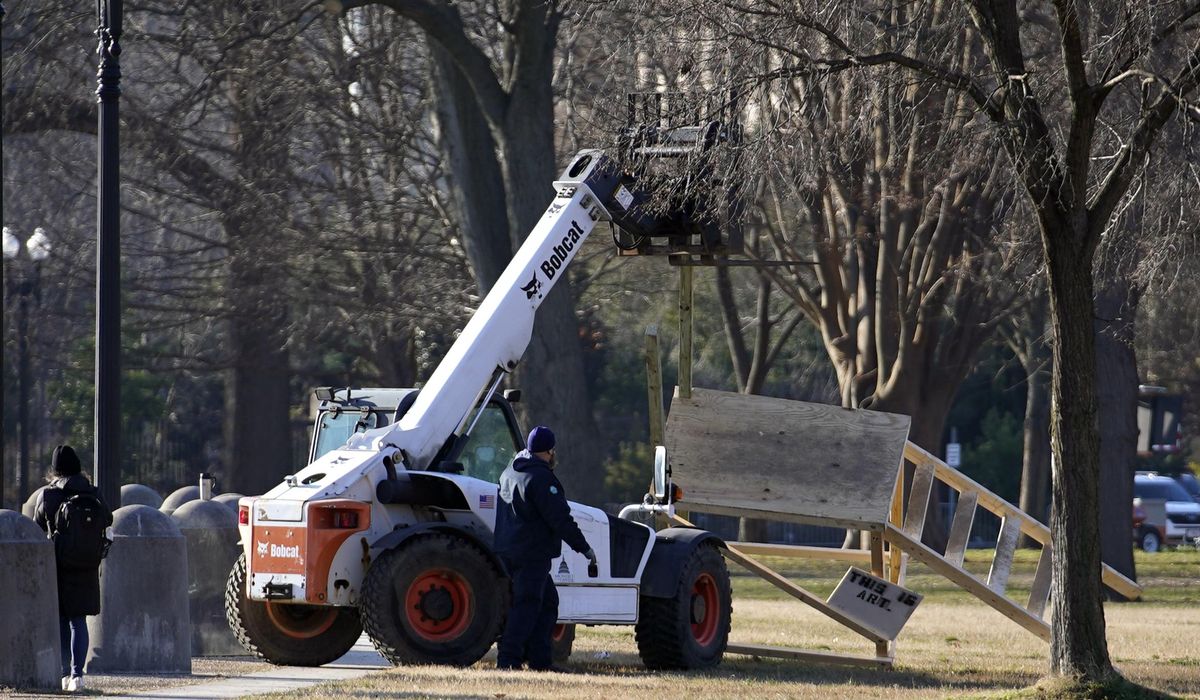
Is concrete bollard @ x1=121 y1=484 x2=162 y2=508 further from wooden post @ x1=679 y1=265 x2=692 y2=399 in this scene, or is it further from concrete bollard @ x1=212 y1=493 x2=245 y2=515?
wooden post @ x1=679 y1=265 x2=692 y2=399

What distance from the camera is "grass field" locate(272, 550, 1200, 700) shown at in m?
10.9

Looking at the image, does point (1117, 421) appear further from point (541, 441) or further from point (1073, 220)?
point (1073, 220)

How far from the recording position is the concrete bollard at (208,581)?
584 inches

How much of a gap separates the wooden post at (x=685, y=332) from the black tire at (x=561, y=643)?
2399mm

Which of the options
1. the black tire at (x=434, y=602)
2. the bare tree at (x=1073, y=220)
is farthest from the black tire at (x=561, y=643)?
the bare tree at (x=1073, y=220)

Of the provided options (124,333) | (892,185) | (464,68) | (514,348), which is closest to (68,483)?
→ (514,348)

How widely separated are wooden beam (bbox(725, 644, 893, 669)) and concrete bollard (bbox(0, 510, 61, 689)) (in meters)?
5.66

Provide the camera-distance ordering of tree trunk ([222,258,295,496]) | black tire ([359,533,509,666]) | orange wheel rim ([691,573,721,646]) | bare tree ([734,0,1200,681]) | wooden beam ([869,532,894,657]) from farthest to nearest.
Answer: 1. tree trunk ([222,258,295,496])
2. wooden beam ([869,532,894,657])
3. orange wheel rim ([691,573,721,646])
4. black tire ([359,533,509,666])
5. bare tree ([734,0,1200,681])

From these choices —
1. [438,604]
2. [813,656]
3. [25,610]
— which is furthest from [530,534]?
[813,656]

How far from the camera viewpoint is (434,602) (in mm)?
12023

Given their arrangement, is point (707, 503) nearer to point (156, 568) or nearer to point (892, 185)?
point (156, 568)

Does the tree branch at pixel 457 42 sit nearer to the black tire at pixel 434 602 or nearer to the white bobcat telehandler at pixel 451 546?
the white bobcat telehandler at pixel 451 546

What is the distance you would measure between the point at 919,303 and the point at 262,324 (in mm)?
10764

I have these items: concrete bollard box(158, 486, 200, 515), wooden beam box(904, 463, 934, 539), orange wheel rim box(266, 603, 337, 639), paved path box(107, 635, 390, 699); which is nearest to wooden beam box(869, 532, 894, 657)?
wooden beam box(904, 463, 934, 539)
